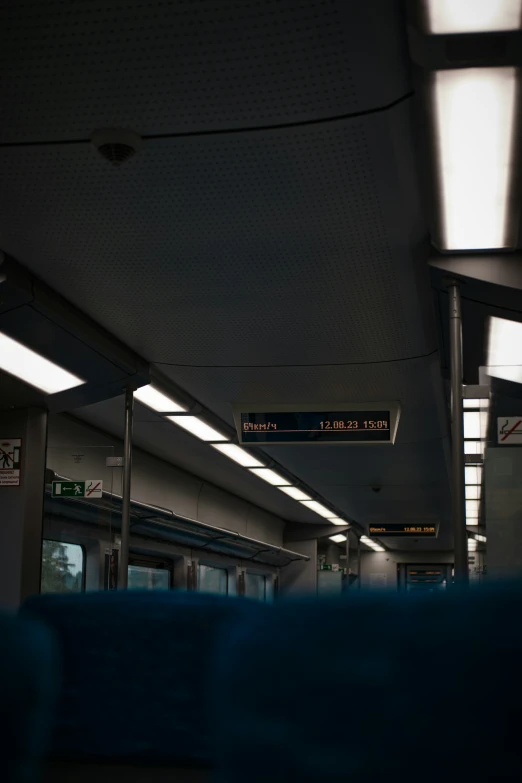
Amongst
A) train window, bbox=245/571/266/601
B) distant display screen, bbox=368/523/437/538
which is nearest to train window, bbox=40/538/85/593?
train window, bbox=245/571/266/601

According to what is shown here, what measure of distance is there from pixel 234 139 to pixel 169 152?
1.05 feet

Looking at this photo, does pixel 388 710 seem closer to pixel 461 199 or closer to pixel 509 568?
pixel 461 199

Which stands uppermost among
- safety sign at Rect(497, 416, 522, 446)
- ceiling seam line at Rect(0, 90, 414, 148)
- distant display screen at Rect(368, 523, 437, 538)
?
ceiling seam line at Rect(0, 90, 414, 148)

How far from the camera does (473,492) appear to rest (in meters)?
5.55

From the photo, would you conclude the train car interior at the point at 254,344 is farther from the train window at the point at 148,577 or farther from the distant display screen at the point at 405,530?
the distant display screen at the point at 405,530

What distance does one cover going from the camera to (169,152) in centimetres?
392

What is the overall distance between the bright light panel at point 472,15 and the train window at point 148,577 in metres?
11.2

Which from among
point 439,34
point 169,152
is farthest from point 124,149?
point 439,34

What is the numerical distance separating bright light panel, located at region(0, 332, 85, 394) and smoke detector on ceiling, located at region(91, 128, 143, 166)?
239 centimetres

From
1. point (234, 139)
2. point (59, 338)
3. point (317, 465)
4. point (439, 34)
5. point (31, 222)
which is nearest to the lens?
point (439, 34)

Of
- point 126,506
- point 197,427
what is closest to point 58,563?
point 126,506

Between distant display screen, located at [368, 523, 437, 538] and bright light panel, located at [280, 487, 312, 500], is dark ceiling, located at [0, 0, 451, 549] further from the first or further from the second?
distant display screen, located at [368, 523, 437, 538]

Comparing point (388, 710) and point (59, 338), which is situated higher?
point (59, 338)

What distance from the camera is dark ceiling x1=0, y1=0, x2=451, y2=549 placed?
120 inches
